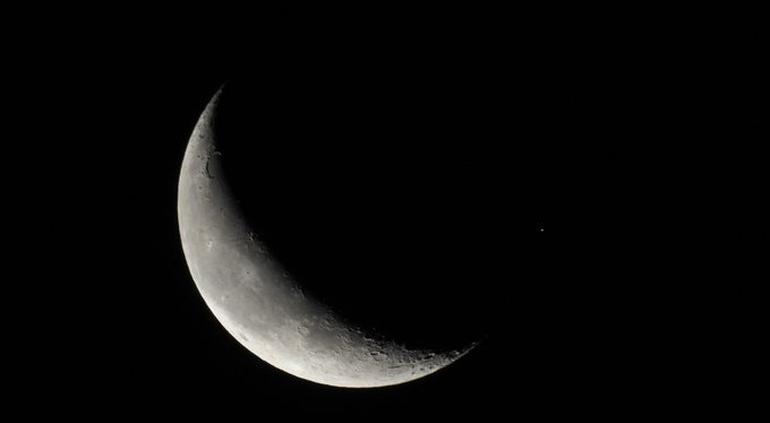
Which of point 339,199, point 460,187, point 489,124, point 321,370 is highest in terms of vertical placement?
point 489,124

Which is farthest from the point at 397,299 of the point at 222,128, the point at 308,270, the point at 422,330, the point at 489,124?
the point at 222,128

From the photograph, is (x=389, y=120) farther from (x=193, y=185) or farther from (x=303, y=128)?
(x=193, y=185)

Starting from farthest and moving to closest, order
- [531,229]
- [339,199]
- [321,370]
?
[321,370], [531,229], [339,199]

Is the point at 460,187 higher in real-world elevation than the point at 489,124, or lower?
lower

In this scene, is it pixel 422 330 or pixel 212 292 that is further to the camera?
pixel 212 292

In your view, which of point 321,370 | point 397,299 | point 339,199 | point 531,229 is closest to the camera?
point 339,199

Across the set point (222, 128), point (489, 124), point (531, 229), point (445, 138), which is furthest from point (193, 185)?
point (531, 229)

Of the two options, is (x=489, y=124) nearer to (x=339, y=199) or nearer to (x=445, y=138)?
(x=445, y=138)
